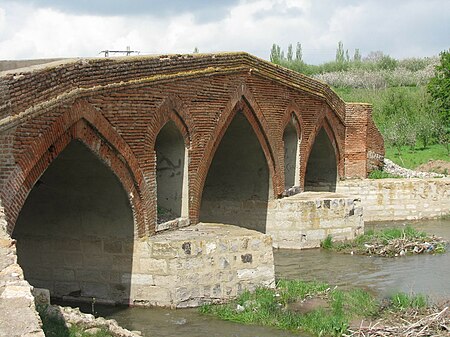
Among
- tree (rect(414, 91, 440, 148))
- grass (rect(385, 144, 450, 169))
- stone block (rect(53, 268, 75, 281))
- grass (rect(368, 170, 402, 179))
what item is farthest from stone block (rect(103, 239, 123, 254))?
tree (rect(414, 91, 440, 148))

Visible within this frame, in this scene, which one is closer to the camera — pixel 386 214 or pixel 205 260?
pixel 205 260

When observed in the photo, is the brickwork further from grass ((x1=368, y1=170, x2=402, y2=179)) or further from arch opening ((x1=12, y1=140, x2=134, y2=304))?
grass ((x1=368, y1=170, x2=402, y2=179))

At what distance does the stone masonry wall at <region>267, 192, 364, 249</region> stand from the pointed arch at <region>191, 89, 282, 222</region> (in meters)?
0.57

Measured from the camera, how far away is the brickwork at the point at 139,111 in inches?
357

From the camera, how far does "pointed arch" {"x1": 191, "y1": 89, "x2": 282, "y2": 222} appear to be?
13.7 m

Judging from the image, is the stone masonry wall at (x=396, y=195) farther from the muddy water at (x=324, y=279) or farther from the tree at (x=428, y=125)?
the tree at (x=428, y=125)

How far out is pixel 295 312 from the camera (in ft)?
36.0

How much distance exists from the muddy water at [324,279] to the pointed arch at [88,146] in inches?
A: 63.1

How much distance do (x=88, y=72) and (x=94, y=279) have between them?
151 inches

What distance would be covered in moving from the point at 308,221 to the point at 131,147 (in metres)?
7.06

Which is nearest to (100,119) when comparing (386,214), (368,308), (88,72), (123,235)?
(88,72)

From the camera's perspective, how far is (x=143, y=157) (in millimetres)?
11844

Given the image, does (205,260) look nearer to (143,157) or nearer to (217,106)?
(143,157)

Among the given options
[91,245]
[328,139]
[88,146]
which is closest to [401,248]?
[328,139]
